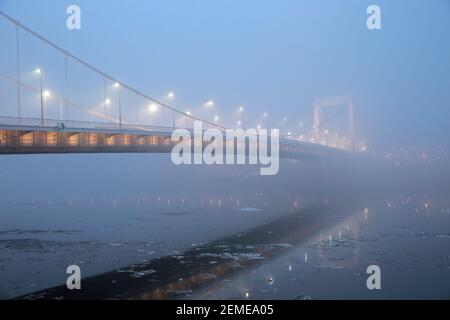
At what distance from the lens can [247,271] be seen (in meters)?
18.3

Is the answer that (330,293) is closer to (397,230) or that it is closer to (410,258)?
(410,258)

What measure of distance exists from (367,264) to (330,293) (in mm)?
4519

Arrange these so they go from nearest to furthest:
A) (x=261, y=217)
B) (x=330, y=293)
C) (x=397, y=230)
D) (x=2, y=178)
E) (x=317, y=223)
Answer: (x=330, y=293) → (x=397, y=230) → (x=317, y=223) → (x=261, y=217) → (x=2, y=178)

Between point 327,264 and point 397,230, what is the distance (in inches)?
394

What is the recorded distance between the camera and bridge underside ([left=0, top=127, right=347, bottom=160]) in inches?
984

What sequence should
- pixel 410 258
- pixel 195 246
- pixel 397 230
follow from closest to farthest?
1. pixel 410 258
2. pixel 195 246
3. pixel 397 230

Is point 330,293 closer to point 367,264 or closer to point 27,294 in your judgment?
point 367,264

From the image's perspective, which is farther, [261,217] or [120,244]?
[261,217]

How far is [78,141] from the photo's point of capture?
29656mm

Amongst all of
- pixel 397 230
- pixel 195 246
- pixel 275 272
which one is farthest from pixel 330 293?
pixel 397 230

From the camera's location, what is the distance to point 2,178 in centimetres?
8344

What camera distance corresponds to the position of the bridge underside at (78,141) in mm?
25000

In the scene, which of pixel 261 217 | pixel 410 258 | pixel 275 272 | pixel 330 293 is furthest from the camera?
pixel 261 217
